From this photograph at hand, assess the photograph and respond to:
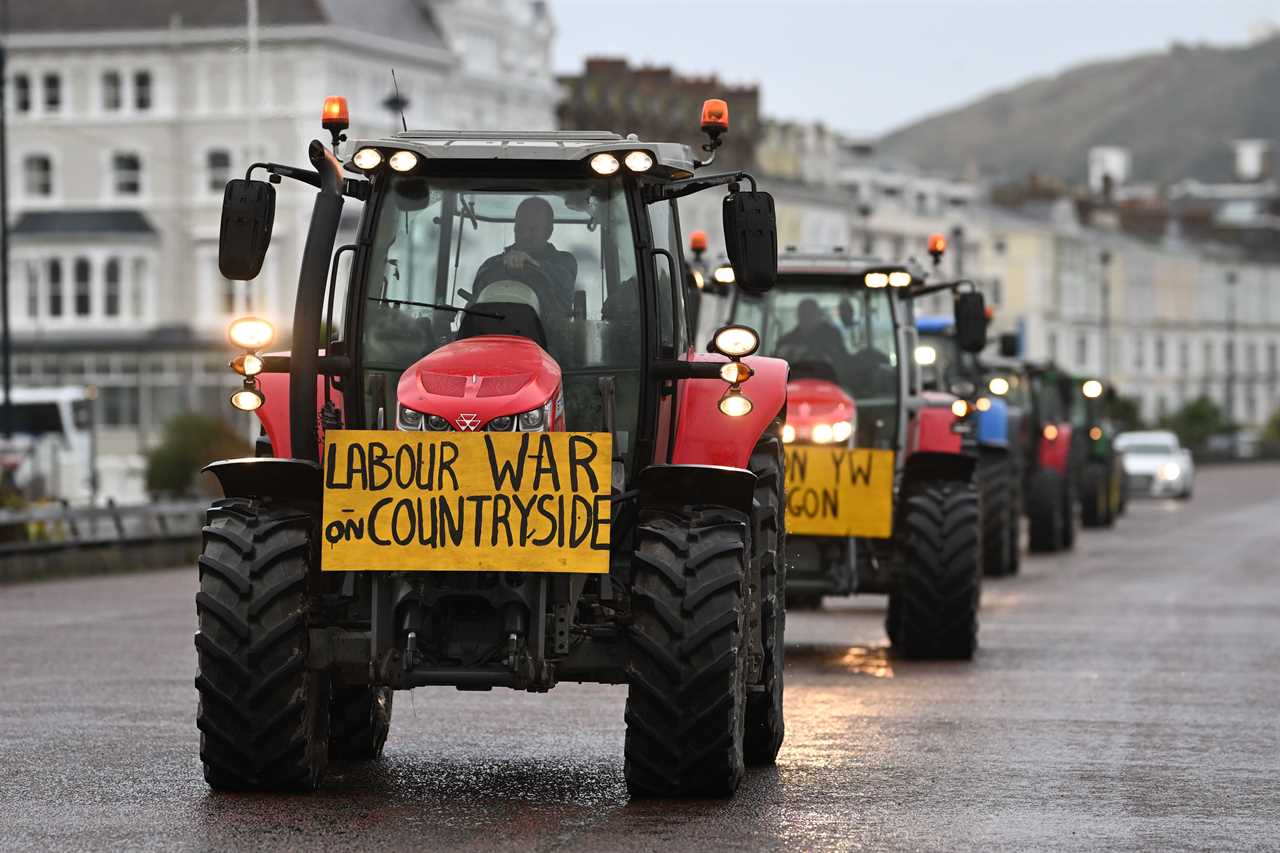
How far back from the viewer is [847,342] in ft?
70.0

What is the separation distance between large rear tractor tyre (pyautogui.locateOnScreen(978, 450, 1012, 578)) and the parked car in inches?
1535

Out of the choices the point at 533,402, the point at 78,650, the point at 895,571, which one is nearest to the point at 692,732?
the point at 533,402

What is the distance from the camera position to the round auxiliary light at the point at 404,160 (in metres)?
12.1

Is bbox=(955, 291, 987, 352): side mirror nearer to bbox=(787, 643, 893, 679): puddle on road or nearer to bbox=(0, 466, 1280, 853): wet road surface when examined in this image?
bbox=(0, 466, 1280, 853): wet road surface

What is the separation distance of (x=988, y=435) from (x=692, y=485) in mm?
24446

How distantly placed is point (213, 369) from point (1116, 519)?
138 ft

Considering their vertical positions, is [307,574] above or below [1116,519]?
above

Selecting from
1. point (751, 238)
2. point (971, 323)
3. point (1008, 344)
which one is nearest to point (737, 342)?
point (751, 238)

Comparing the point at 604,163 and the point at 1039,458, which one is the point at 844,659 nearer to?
the point at 604,163

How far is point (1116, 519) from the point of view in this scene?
58.5m

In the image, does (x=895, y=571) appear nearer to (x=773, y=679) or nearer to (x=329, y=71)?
(x=773, y=679)

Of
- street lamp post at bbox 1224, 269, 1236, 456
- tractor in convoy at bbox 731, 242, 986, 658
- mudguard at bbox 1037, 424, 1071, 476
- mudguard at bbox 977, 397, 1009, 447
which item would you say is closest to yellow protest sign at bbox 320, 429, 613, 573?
tractor in convoy at bbox 731, 242, 986, 658

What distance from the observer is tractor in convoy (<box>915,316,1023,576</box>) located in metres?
28.3

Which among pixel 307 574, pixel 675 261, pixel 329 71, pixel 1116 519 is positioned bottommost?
pixel 1116 519
